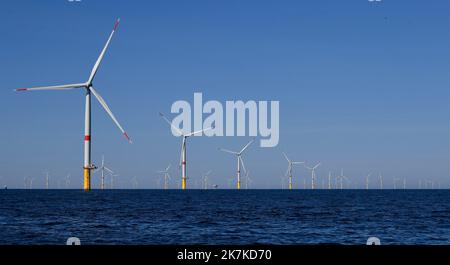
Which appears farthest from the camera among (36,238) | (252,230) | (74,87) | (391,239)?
(74,87)

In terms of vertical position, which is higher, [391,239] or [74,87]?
[74,87]

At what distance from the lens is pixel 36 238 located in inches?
1654

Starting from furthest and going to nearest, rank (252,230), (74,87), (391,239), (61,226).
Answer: (74,87)
(61,226)
(252,230)
(391,239)

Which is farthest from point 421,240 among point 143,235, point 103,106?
point 103,106

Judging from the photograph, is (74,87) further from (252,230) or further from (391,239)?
(391,239)

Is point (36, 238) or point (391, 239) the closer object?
point (36, 238)
